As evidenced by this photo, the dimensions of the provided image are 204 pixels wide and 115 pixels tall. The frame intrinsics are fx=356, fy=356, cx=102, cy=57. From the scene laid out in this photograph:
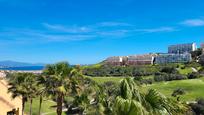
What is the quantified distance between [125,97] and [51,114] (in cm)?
6434

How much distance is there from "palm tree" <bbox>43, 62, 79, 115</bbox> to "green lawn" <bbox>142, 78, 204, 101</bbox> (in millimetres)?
84163

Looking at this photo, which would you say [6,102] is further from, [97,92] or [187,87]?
[187,87]

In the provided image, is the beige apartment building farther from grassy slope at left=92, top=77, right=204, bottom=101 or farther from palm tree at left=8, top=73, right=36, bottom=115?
grassy slope at left=92, top=77, right=204, bottom=101

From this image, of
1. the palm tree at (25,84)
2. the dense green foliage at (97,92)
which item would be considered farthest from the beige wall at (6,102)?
the palm tree at (25,84)

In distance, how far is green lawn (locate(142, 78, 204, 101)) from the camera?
366 feet

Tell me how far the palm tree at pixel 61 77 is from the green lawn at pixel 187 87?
3313 inches

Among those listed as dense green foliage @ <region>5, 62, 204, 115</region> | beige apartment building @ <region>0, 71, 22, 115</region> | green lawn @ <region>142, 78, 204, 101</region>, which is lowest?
green lawn @ <region>142, 78, 204, 101</region>

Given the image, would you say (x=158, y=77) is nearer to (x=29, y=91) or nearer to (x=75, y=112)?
(x=75, y=112)

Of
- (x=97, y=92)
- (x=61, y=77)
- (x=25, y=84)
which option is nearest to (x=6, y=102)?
(x=25, y=84)

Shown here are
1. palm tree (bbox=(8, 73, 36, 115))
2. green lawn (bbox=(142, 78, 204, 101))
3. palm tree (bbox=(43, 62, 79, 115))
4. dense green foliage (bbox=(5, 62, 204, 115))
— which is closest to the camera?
dense green foliage (bbox=(5, 62, 204, 115))

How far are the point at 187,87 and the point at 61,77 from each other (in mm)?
101324

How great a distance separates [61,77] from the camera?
26000mm

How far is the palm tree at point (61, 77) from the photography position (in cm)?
2598

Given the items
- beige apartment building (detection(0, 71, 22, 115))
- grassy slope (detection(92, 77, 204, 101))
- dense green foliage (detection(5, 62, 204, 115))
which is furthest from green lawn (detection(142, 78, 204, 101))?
beige apartment building (detection(0, 71, 22, 115))
